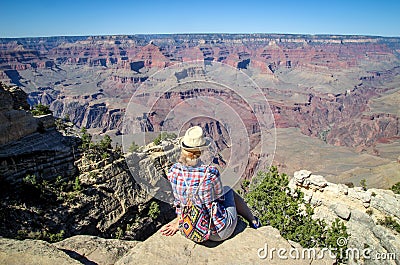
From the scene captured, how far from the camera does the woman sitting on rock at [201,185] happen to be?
501 centimetres

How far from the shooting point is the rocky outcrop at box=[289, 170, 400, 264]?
39.6ft

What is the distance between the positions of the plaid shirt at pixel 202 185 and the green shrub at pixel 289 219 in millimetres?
6532

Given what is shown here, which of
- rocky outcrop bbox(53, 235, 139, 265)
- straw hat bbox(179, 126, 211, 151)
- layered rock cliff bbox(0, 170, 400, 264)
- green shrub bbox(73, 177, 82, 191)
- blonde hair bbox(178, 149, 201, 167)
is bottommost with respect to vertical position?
green shrub bbox(73, 177, 82, 191)

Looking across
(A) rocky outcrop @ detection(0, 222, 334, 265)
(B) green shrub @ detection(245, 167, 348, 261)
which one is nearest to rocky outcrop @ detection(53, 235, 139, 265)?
(A) rocky outcrop @ detection(0, 222, 334, 265)

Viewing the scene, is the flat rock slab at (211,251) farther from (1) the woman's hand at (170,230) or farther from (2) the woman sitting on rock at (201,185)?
(2) the woman sitting on rock at (201,185)

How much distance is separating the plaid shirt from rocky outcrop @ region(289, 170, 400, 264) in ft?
25.8

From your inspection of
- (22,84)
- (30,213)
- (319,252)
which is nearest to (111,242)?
(319,252)

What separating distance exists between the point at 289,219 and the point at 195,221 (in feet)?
24.1

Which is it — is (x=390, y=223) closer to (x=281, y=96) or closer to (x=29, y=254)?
(x=29, y=254)

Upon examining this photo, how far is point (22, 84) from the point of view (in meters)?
148

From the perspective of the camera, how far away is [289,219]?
11.2 m

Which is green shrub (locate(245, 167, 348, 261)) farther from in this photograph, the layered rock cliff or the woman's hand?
the woman's hand

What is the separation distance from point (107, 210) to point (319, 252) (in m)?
13.0

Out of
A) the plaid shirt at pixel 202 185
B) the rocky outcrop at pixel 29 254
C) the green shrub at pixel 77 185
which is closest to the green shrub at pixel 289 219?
the plaid shirt at pixel 202 185
